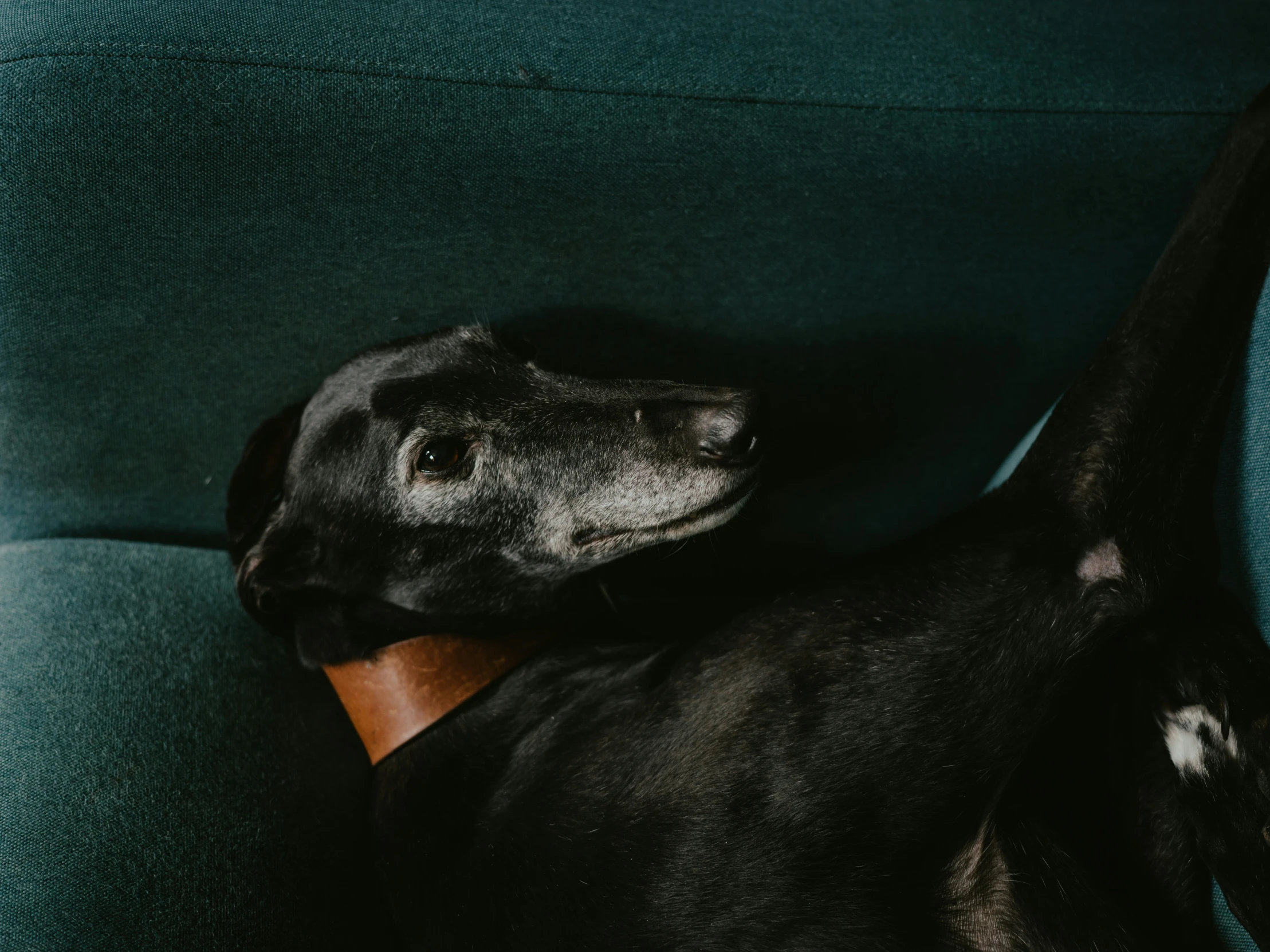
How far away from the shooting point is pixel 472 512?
1.54 meters

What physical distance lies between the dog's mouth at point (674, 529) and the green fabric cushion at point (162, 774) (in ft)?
2.15

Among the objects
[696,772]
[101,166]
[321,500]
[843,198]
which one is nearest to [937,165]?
[843,198]

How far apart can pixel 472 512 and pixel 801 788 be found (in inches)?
28.4

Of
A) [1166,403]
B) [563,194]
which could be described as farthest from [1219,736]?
[563,194]

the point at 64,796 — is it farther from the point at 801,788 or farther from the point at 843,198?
the point at 843,198

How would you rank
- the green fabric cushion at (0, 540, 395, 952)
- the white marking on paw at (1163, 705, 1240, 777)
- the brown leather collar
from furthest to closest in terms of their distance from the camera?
the brown leather collar → the white marking on paw at (1163, 705, 1240, 777) → the green fabric cushion at (0, 540, 395, 952)

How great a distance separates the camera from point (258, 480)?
167cm

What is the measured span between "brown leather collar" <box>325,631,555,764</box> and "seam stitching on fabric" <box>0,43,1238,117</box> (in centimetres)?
98

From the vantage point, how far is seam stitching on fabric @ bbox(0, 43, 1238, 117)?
138cm

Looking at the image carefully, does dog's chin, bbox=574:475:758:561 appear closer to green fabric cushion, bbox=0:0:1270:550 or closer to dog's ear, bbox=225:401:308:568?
green fabric cushion, bbox=0:0:1270:550

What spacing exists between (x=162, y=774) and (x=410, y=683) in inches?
15.8

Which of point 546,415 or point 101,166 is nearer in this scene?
point 101,166

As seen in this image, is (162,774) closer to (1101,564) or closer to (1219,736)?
(1101,564)

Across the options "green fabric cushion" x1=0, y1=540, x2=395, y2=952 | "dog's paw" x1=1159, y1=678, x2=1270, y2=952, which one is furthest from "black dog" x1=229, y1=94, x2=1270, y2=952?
"green fabric cushion" x1=0, y1=540, x2=395, y2=952
